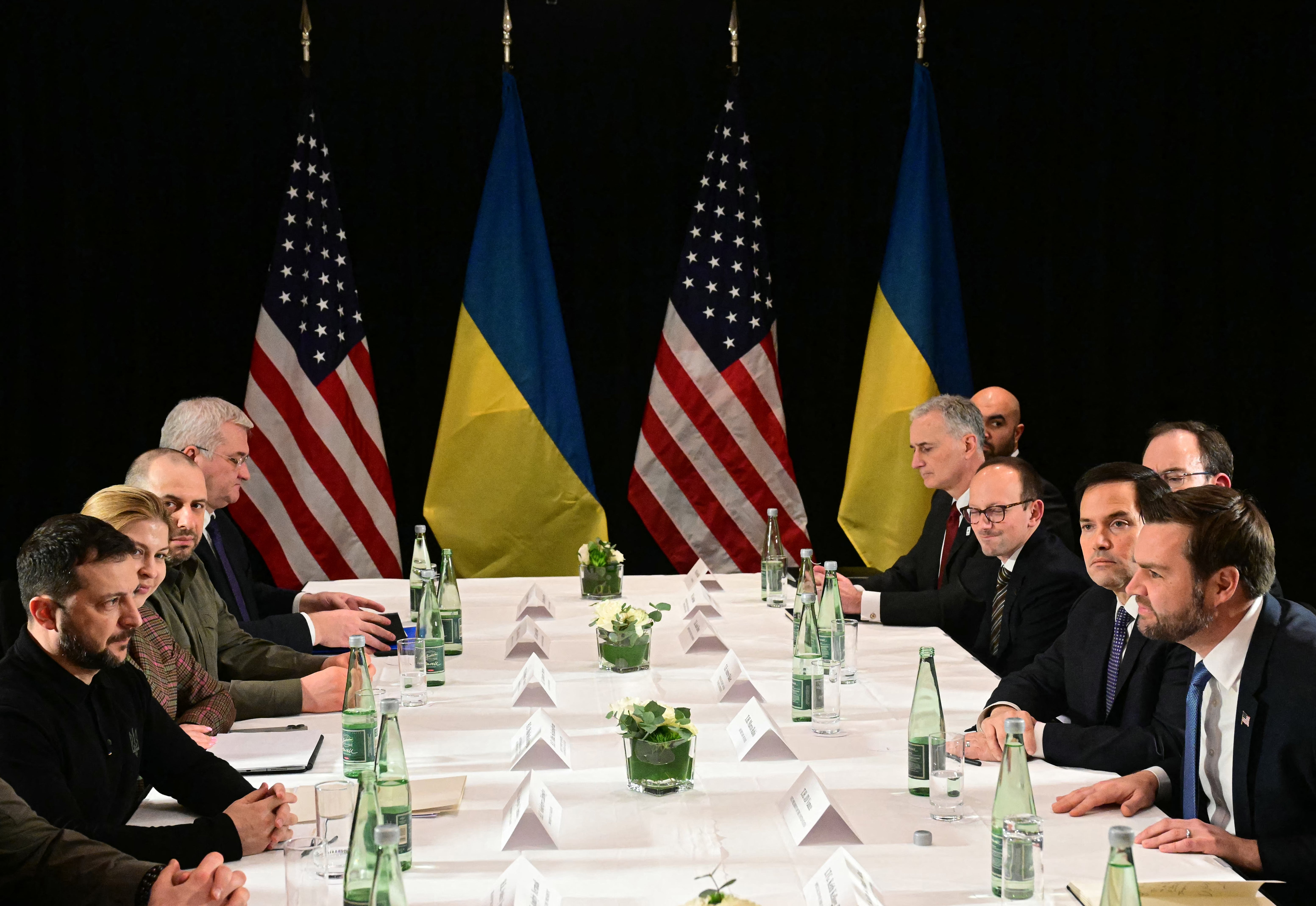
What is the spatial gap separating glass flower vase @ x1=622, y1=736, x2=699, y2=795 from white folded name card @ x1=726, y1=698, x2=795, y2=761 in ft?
0.70

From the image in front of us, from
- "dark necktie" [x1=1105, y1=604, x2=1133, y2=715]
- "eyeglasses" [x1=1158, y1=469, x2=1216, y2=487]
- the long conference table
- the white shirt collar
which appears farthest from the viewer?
"eyeglasses" [x1=1158, y1=469, x2=1216, y2=487]

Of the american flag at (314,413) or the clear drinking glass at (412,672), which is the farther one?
the american flag at (314,413)

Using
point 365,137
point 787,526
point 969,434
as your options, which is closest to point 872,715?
point 969,434

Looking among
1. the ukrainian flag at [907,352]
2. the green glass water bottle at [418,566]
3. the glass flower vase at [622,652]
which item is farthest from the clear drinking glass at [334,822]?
the ukrainian flag at [907,352]

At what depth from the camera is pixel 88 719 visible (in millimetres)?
2158

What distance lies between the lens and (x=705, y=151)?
612 centimetres

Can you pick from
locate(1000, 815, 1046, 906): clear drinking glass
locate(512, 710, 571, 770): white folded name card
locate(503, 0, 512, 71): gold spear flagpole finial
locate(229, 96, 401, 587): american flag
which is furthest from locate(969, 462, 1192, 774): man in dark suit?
locate(503, 0, 512, 71): gold spear flagpole finial

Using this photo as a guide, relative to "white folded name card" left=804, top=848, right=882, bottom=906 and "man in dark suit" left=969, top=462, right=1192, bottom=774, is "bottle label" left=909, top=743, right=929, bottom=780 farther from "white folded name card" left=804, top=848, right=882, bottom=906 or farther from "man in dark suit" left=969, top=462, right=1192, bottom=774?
"white folded name card" left=804, top=848, right=882, bottom=906

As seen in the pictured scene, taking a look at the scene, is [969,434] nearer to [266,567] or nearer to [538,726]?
[538,726]

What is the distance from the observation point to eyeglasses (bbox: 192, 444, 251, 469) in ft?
12.9

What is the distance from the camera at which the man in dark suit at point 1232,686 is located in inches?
85.3

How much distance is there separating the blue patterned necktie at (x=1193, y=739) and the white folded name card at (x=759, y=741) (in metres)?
0.70

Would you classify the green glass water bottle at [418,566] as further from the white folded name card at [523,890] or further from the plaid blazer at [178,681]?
the white folded name card at [523,890]

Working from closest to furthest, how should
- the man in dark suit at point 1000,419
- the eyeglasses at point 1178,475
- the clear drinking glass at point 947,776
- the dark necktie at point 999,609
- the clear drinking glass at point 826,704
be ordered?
the clear drinking glass at point 947,776 < the clear drinking glass at point 826,704 < the dark necktie at point 999,609 < the eyeglasses at point 1178,475 < the man in dark suit at point 1000,419
